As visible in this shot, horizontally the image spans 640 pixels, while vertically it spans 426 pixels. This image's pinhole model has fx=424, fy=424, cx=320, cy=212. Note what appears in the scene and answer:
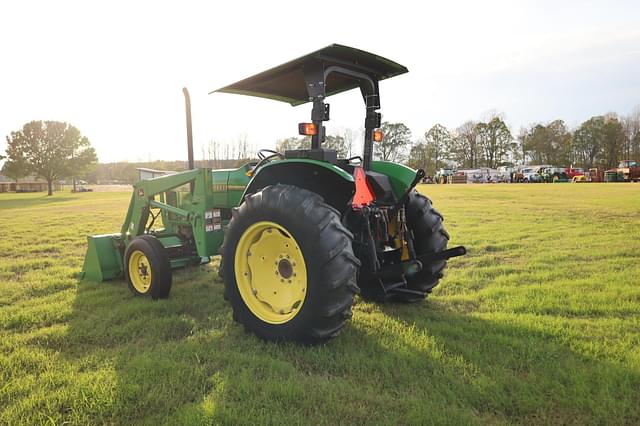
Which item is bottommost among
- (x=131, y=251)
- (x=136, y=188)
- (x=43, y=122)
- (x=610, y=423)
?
(x=610, y=423)

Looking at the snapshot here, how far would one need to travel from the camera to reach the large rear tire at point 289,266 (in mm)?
3080

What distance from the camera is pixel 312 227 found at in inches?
123

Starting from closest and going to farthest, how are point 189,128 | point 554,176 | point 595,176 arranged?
1. point 189,128
2. point 595,176
3. point 554,176

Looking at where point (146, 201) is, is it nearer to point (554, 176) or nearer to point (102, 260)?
point (102, 260)

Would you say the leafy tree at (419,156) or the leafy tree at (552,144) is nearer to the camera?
the leafy tree at (552,144)

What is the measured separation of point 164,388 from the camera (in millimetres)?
2717

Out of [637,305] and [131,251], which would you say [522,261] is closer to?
[637,305]

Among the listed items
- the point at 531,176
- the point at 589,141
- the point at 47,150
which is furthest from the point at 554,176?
the point at 47,150

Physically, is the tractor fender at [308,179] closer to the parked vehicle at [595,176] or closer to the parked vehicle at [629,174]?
the parked vehicle at [629,174]

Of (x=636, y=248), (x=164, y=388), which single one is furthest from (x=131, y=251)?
(x=636, y=248)

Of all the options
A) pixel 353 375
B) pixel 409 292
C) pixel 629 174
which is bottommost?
pixel 353 375

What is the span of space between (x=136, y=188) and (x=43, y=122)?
1977 inches

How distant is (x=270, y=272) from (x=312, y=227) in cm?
77

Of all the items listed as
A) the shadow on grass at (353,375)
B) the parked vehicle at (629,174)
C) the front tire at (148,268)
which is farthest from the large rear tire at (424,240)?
the parked vehicle at (629,174)
